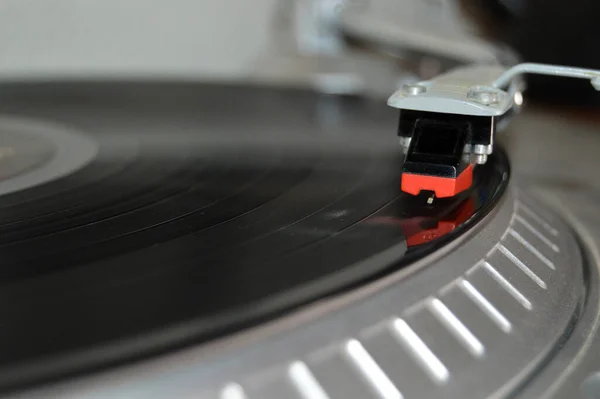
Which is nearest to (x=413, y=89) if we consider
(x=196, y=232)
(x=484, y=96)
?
(x=484, y=96)

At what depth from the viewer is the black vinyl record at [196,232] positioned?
33 centimetres

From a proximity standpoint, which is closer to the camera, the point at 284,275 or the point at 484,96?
the point at 284,275

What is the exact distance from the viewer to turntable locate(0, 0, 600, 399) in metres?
0.32

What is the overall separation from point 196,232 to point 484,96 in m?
0.23

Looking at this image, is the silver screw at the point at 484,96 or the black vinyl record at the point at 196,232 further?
the silver screw at the point at 484,96

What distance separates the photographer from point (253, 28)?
1.31 meters

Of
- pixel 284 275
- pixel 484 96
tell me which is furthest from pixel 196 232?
pixel 484 96

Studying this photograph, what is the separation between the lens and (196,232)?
459mm

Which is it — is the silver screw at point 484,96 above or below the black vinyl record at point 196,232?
above

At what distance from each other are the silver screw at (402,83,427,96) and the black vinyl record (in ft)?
0.25

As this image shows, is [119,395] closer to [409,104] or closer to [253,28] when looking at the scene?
[409,104]

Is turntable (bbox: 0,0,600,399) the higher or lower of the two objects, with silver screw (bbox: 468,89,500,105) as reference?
lower

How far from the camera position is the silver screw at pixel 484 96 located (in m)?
0.48

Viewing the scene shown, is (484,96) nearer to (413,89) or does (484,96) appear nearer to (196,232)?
(413,89)
